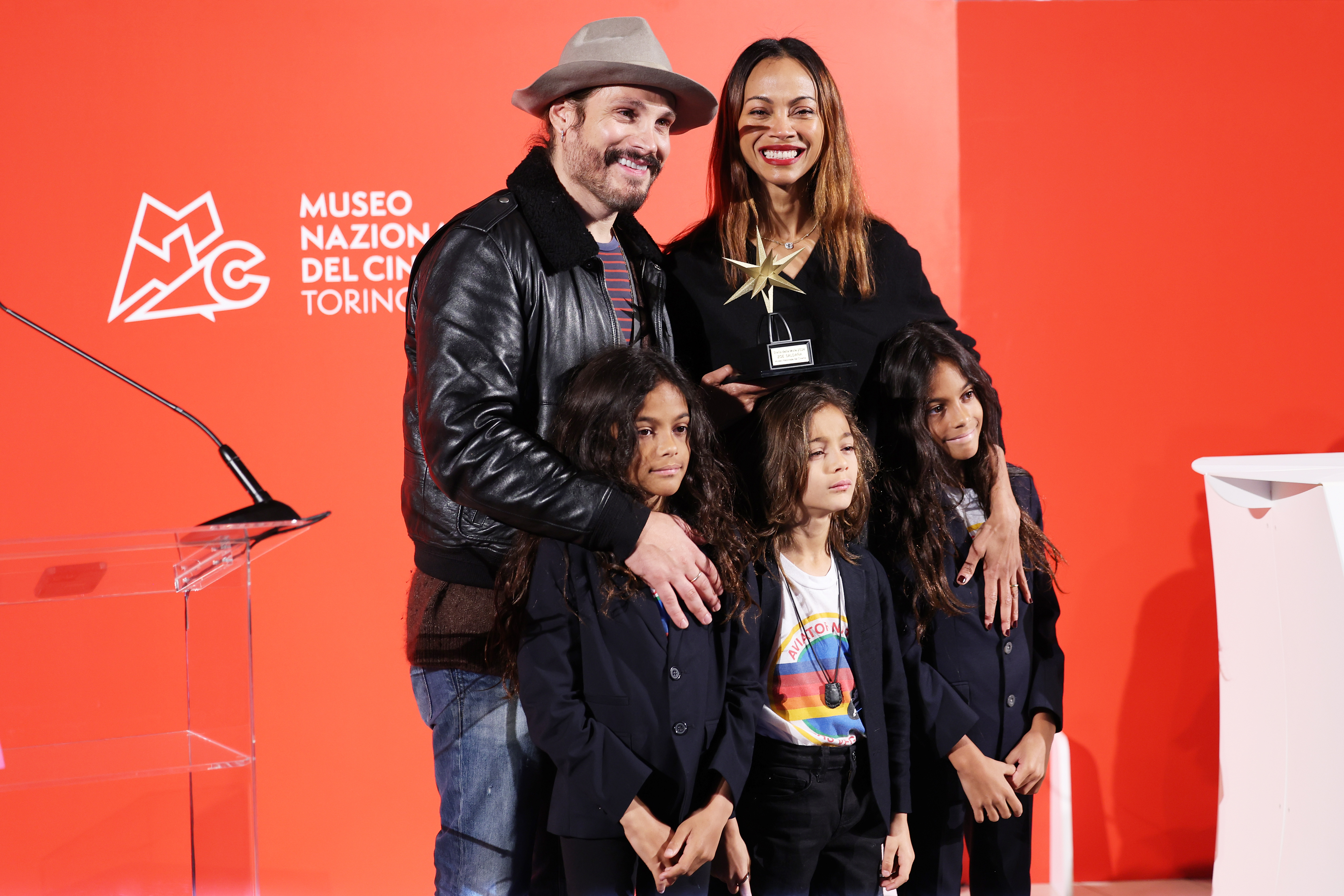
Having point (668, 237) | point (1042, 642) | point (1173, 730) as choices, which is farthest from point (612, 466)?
point (1173, 730)

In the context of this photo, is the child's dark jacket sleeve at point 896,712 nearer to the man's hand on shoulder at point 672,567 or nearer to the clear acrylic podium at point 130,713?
the man's hand on shoulder at point 672,567

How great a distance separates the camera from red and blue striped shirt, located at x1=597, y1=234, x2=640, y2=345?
6.89 ft

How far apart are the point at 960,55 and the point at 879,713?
2270 millimetres

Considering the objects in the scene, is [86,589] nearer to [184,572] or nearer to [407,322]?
[184,572]

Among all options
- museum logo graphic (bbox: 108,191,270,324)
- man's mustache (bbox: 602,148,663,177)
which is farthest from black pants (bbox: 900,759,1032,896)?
museum logo graphic (bbox: 108,191,270,324)

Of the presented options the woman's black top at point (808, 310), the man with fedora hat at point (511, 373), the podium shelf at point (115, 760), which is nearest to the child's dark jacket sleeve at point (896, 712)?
the man with fedora hat at point (511, 373)

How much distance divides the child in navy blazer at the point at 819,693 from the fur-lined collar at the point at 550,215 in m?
0.55

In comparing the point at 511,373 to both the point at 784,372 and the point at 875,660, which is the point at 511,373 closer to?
the point at 784,372

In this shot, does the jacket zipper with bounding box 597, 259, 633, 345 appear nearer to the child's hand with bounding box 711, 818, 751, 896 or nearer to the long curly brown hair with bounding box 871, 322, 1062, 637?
the long curly brown hair with bounding box 871, 322, 1062, 637

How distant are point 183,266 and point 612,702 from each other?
2139 millimetres

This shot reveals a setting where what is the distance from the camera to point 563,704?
1848 mm

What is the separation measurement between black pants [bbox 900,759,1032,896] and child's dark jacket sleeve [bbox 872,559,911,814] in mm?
177

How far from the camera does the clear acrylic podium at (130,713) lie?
4.69ft

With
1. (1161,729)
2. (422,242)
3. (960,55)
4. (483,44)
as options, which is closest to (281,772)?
(422,242)
